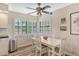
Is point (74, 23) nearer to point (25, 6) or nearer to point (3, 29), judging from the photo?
point (25, 6)

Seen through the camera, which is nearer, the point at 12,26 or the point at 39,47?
the point at 12,26

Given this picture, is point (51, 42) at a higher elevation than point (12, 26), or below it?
below

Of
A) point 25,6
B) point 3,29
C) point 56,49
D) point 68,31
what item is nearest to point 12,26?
point 3,29

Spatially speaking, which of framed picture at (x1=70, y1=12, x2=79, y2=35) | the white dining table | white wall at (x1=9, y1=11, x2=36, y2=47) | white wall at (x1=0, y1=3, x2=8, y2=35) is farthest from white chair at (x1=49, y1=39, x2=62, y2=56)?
white wall at (x1=0, y1=3, x2=8, y2=35)

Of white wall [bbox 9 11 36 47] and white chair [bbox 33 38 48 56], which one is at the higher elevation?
white wall [bbox 9 11 36 47]

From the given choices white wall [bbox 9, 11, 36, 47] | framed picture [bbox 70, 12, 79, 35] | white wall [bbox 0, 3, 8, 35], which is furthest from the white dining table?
white wall [bbox 0, 3, 8, 35]

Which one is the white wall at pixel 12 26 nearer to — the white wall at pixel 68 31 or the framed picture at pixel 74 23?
the white wall at pixel 68 31

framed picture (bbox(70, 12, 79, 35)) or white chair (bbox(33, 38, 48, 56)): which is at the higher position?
framed picture (bbox(70, 12, 79, 35))

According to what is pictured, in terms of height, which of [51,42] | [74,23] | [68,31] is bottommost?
[51,42]

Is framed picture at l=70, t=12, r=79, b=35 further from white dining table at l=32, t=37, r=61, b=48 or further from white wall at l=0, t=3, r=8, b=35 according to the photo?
white wall at l=0, t=3, r=8, b=35

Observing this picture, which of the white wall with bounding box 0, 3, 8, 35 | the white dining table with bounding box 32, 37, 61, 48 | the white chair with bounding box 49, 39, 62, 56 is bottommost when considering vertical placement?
the white chair with bounding box 49, 39, 62, 56

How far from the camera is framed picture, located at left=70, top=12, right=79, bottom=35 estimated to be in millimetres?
1596

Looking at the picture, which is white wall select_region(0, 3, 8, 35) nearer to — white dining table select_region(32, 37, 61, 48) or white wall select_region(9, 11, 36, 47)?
white wall select_region(9, 11, 36, 47)

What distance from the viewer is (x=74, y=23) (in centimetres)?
162
